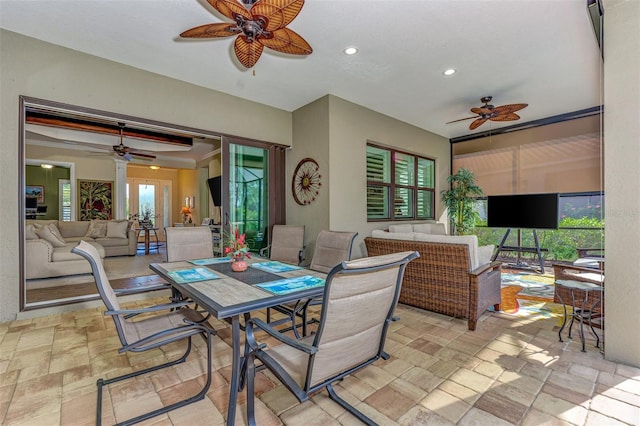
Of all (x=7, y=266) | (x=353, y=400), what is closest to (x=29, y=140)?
(x=7, y=266)

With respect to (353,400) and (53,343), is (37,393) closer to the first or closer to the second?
(53,343)

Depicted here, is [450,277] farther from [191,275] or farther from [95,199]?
[95,199]

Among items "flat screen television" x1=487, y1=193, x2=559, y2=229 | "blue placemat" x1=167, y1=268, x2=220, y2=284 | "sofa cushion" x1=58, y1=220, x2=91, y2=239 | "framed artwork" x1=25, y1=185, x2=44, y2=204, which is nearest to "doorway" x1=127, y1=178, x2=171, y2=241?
"framed artwork" x1=25, y1=185, x2=44, y2=204

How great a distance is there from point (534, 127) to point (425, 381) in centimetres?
596

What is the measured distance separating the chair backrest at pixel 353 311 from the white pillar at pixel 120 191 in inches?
352

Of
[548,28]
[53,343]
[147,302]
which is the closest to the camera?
[53,343]

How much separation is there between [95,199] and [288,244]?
7.43 metres

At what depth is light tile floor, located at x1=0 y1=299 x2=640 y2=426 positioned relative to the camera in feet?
5.35

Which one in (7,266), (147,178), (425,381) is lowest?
(425,381)

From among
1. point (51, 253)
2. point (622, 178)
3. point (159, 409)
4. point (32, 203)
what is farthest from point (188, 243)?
point (32, 203)

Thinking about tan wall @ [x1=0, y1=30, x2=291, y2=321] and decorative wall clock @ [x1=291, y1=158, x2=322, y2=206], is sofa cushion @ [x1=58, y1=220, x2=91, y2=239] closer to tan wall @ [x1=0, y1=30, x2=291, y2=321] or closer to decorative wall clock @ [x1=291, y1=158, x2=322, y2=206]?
tan wall @ [x1=0, y1=30, x2=291, y2=321]

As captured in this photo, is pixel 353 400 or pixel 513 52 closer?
pixel 353 400

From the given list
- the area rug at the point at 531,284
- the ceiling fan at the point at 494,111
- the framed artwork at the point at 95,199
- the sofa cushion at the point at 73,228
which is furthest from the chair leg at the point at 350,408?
the framed artwork at the point at 95,199

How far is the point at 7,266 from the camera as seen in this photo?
2904mm
